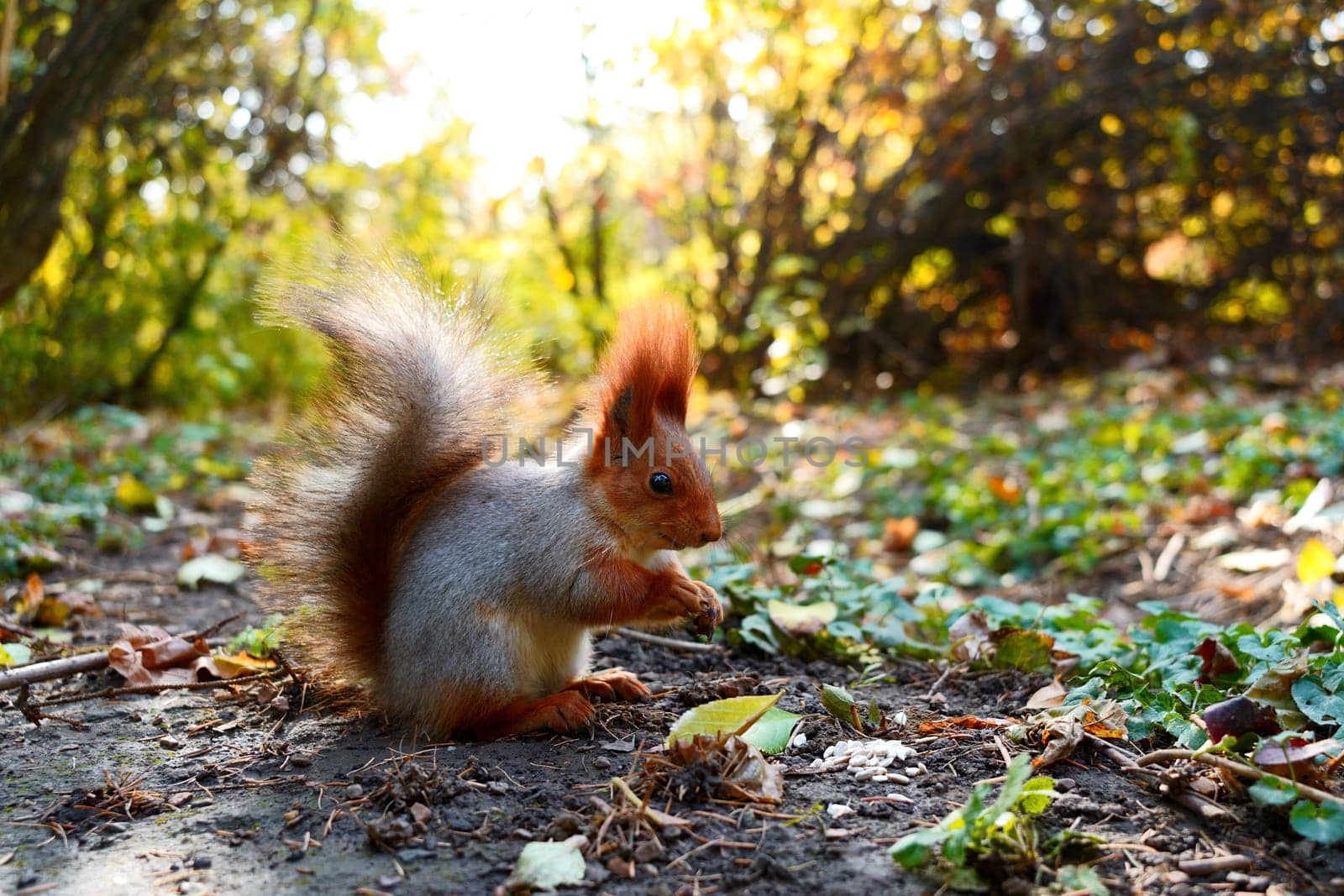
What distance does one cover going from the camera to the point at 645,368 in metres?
1.95

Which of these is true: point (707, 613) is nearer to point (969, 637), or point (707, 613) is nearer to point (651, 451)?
point (651, 451)

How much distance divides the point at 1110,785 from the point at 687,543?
2.65 feet

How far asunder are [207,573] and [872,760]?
2013 millimetres

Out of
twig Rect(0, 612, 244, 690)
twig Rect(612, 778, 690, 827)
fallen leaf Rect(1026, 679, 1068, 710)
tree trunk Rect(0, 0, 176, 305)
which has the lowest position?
twig Rect(612, 778, 690, 827)

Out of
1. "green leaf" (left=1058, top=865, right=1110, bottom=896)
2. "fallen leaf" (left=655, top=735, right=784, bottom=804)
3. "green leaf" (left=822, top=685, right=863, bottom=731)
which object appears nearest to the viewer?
"green leaf" (left=1058, top=865, right=1110, bottom=896)

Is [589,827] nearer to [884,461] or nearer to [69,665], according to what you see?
[69,665]

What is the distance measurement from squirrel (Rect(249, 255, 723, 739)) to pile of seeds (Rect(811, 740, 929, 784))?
35 cm

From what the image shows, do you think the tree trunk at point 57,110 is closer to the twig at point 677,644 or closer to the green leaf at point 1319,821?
the twig at point 677,644

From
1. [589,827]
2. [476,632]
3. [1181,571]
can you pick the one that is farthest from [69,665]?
Result: [1181,571]

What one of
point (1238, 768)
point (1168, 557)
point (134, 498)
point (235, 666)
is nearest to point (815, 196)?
point (1168, 557)

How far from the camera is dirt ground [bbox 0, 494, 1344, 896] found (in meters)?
1.38

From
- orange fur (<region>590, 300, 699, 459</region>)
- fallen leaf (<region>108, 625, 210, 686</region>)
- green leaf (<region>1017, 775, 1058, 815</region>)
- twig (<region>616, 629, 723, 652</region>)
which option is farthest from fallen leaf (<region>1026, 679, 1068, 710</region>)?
fallen leaf (<region>108, 625, 210, 686</region>)

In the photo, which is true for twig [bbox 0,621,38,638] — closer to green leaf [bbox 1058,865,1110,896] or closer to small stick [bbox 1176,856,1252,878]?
green leaf [bbox 1058,865,1110,896]

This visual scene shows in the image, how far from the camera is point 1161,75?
5.50 metres
